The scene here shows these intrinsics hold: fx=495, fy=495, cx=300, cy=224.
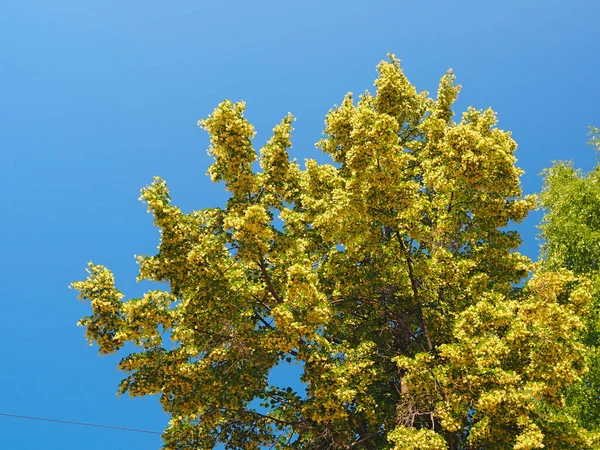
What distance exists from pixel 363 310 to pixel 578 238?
1016 cm

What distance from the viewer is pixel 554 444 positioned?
11266 millimetres

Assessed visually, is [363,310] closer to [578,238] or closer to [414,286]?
[414,286]

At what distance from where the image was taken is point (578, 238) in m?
19.5

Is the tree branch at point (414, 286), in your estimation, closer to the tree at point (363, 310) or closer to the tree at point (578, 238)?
the tree at point (363, 310)

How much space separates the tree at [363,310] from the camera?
11070mm

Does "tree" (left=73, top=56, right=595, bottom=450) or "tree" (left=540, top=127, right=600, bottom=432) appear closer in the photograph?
"tree" (left=73, top=56, right=595, bottom=450)

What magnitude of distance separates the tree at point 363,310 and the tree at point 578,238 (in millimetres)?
4306

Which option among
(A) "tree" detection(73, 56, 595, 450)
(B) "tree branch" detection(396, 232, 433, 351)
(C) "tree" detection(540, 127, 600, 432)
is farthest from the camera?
(C) "tree" detection(540, 127, 600, 432)

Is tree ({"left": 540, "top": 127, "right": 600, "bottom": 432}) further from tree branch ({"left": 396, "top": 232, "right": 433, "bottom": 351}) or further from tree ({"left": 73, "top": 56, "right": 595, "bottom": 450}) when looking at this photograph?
tree branch ({"left": 396, "top": 232, "right": 433, "bottom": 351})

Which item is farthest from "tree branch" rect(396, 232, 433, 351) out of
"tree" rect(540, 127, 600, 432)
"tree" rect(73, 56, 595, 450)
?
"tree" rect(540, 127, 600, 432)

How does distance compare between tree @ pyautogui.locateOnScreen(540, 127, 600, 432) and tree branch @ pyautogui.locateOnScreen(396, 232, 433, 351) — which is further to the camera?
tree @ pyautogui.locateOnScreen(540, 127, 600, 432)

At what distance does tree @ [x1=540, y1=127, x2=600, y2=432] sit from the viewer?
16.4 metres

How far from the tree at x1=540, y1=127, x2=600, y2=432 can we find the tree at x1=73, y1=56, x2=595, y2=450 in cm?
431

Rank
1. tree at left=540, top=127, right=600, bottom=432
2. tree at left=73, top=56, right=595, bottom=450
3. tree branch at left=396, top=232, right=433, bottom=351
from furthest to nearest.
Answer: tree at left=540, top=127, right=600, bottom=432
tree branch at left=396, top=232, right=433, bottom=351
tree at left=73, top=56, right=595, bottom=450
